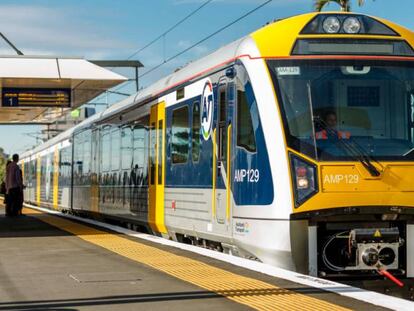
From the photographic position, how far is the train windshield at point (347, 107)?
30.1ft

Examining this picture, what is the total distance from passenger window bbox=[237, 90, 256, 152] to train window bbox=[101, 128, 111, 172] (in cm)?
976

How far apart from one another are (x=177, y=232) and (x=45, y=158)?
24.3m

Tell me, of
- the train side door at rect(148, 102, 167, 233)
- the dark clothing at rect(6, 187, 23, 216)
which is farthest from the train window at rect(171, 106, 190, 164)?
the dark clothing at rect(6, 187, 23, 216)

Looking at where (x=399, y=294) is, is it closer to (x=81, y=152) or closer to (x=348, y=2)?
(x=348, y=2)

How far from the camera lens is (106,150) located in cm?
2006

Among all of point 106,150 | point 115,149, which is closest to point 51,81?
point 106,150

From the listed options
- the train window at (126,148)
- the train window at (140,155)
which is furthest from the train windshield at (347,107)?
the train window at (126,148)

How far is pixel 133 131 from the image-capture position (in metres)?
16.8

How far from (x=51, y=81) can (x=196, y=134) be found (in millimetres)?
12207

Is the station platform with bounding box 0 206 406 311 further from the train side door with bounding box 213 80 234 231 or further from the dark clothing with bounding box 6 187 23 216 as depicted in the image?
the dark clothing with bounding box 6 187 23 216

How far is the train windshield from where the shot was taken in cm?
Result: 918

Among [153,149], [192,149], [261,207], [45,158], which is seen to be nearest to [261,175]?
[261,207]

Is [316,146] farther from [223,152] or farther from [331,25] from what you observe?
[223,152]

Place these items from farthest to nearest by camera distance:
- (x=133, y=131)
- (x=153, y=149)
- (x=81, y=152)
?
(x=81, y=152) < (x=133, y=131) < (x=153, y=149)
